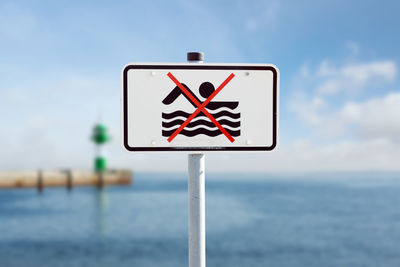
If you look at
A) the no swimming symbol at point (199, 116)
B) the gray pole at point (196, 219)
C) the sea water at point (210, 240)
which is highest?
the no swimming symbol at point (199, 116)

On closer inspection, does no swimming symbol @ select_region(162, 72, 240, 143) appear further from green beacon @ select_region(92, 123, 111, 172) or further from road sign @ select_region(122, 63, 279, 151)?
green beacon @ select_region(92, 123, 111, 172)

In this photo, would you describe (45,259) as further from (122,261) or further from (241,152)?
(241,152)

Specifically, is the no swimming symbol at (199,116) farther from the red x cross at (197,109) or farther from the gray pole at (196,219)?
the gray pole at (196,219)

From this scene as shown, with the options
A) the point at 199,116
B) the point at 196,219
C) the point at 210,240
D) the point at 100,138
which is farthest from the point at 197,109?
the point at 100,138

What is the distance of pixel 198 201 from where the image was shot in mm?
2078

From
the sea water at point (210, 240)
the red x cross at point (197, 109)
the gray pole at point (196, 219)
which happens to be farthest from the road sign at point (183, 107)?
the sea water at point (210, 240)

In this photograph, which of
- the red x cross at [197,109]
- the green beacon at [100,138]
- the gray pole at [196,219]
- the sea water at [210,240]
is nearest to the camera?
the gray pole at [196,219]

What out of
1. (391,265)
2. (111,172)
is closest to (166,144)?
(391,265)

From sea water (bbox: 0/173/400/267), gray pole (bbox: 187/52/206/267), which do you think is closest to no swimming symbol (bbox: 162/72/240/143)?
gray pole (bbox: 187/52/206/267)

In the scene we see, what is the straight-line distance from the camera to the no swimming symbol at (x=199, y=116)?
2.18 metres

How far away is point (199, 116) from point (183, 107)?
11 cm

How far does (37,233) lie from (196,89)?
4775cm

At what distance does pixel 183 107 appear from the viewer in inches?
86.3

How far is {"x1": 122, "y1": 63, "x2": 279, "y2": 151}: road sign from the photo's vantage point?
86.0 inches
